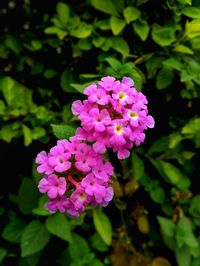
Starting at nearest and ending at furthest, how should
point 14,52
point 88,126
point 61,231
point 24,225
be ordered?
1. point 88,126
2. point 61,231
3. point 24,225
4. point 14,52

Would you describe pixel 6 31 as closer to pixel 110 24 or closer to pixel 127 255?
pixel 110 24

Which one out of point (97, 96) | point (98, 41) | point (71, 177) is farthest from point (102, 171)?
point (98, 41)

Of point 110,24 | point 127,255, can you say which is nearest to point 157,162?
point 127,255

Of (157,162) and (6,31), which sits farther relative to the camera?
(6,31)

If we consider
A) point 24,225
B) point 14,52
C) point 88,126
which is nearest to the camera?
point 88,126

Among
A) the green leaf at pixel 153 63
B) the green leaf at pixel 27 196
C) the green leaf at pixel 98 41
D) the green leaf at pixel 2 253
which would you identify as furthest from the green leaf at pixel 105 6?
the green leaf at pixel 2 253

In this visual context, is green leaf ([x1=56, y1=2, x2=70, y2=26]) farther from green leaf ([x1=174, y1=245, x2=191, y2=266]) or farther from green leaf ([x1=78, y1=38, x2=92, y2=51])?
green leaf ([x1=174, y1=245, x2=191, y2=266])

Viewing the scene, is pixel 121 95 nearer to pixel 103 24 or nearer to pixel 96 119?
pixel 96 119

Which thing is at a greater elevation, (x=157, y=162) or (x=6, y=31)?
(x=6, y=31)

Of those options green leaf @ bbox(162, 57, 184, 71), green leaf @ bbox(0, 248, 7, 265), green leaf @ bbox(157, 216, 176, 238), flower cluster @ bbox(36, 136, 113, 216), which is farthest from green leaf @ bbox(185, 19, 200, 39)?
green leaf @ bbox(0, 248, 7, 265)
